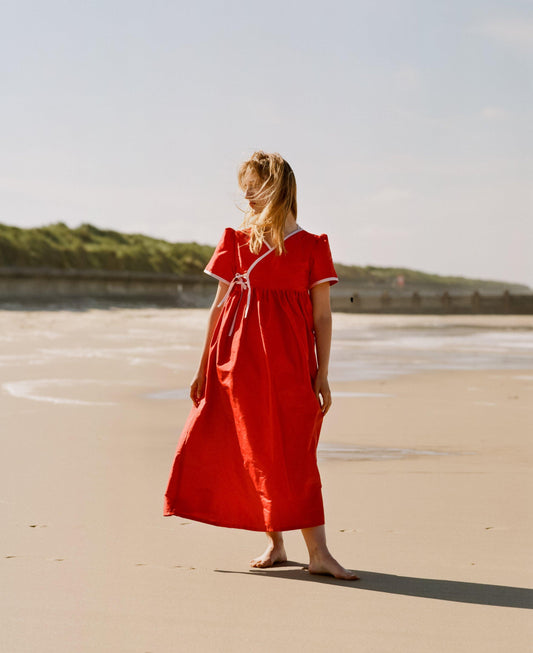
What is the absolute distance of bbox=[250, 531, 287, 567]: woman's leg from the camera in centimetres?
366

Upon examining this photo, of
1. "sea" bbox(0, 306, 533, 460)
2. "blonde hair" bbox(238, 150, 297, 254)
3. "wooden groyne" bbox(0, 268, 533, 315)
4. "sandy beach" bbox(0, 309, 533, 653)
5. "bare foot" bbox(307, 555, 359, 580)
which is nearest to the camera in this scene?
"sandy beach" bbox(0, 309, 533, 653)

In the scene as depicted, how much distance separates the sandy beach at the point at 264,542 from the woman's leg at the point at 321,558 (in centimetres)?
4

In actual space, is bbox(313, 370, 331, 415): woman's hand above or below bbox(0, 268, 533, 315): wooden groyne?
below

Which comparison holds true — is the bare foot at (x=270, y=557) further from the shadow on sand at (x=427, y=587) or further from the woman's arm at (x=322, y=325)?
the woman's arm at (x=322, y=325)

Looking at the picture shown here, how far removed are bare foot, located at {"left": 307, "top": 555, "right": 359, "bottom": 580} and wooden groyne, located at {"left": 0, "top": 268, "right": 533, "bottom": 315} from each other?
39478 mm

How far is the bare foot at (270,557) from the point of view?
3.66 m

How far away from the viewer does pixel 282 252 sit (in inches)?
144

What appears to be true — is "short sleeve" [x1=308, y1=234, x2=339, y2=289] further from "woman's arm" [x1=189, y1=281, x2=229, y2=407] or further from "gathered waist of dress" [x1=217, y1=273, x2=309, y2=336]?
"woman's arm" [x1=189, y1=281, x2=229, y2=407]

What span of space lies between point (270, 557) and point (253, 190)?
1.40 m

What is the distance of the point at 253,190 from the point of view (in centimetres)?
370

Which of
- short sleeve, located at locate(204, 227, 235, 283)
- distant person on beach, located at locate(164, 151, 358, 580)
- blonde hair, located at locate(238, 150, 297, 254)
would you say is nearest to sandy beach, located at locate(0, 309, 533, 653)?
distant person on beach, located at locate(164, 151, 358, 580)

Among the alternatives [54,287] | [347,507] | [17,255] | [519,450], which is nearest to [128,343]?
[519,450]

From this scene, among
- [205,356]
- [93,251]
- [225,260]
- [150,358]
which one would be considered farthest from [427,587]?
[93,251]

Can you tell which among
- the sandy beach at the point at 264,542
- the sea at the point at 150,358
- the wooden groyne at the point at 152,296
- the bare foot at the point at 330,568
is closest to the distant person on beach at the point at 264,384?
the bare foot at the point at 330,568
